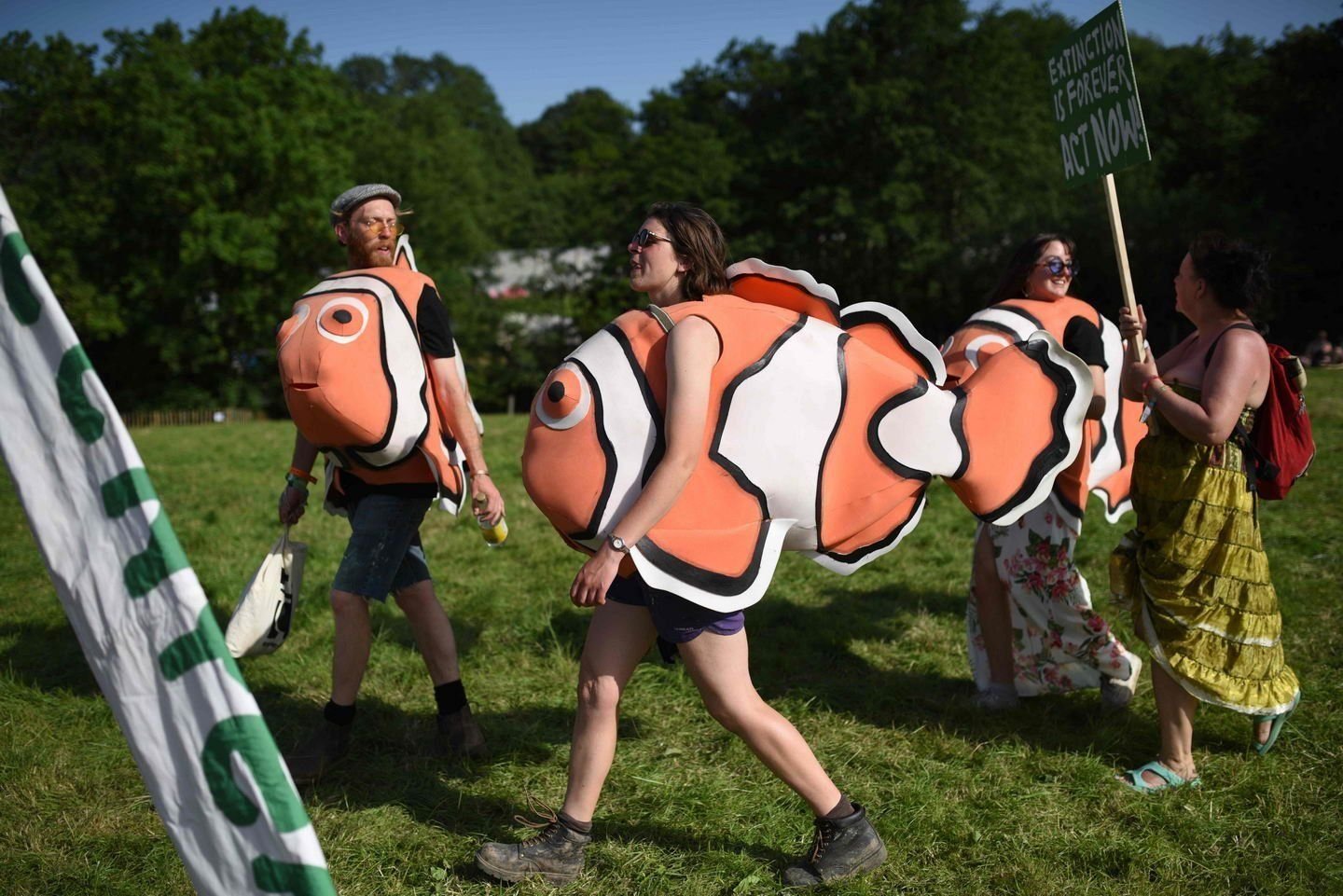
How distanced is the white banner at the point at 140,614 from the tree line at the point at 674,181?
2615 centimetres

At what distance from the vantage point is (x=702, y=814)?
138 inches

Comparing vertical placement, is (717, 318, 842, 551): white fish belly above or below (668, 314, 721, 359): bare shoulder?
below

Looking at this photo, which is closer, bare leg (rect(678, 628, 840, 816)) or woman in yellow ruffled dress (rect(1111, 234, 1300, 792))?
bare leg (rect(678, 628, 840, 816))

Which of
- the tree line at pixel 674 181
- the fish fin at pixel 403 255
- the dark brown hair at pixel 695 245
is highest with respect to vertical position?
the tree line at pixel 674 181

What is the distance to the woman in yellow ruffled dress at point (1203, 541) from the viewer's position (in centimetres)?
347

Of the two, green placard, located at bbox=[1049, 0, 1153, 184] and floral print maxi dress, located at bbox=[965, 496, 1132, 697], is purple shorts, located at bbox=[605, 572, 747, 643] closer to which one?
floral print maxi dress, located at bbox=[965, 496, 1132, 697]

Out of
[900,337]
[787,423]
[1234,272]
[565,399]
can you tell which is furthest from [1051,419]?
[565,399]

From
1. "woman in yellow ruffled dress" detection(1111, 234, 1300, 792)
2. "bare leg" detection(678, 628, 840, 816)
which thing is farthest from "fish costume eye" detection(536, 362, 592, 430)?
"woman in yellow ruffled dress" detection(1111, 234, 1300, 792)

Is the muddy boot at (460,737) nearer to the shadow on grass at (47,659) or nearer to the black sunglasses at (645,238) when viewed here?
the shadow on grass at (47,659)

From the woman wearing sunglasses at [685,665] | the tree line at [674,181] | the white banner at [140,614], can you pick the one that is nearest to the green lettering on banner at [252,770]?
the white banner at [140,614]

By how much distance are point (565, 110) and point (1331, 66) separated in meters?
69.8

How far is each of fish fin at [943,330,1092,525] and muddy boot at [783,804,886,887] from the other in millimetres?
977

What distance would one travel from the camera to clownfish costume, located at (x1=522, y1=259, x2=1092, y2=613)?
2.72 meters

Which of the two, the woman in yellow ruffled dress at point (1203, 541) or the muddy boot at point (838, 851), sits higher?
the woman in yellow ruffled dress at point (1203, 541)
